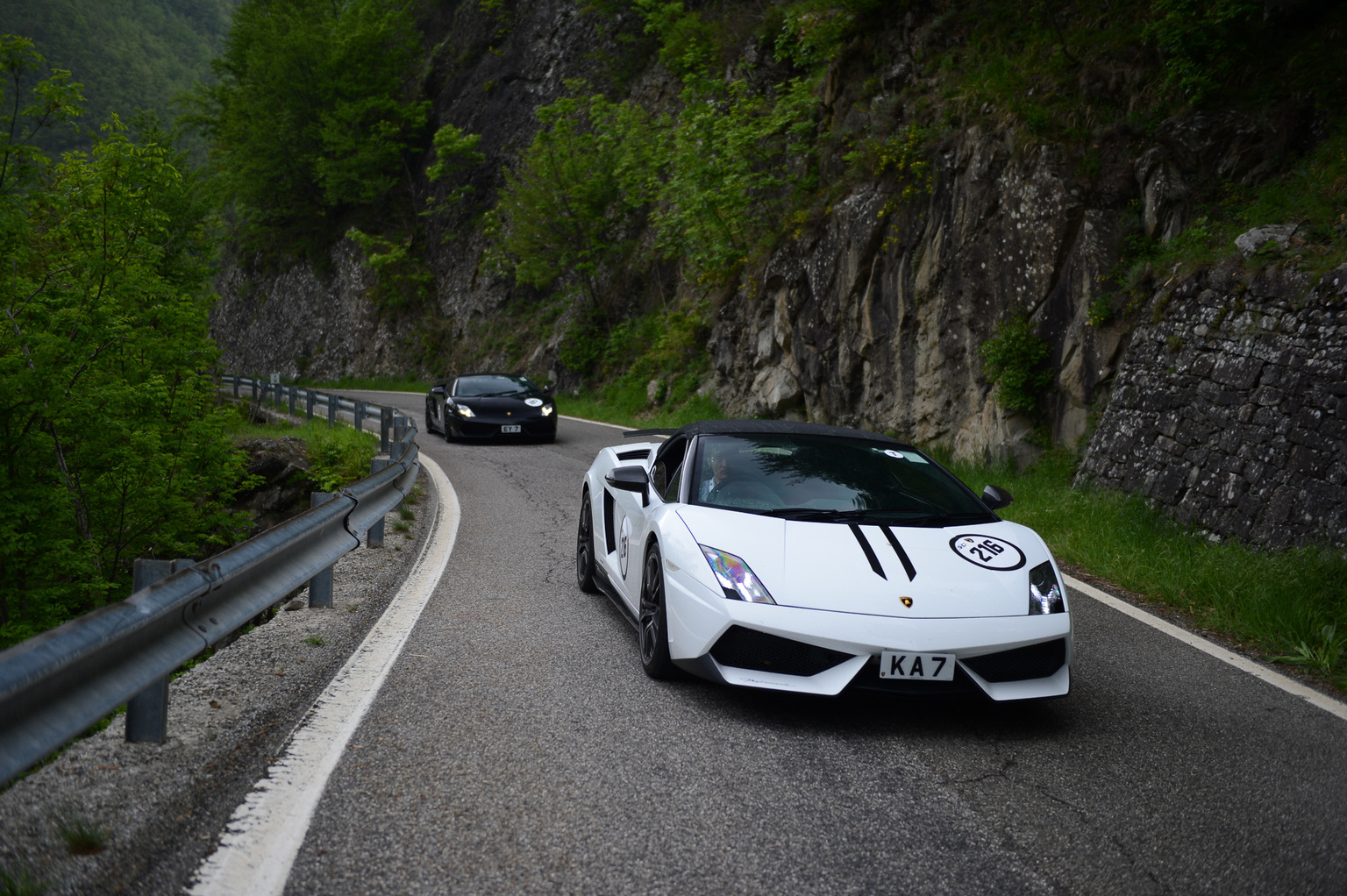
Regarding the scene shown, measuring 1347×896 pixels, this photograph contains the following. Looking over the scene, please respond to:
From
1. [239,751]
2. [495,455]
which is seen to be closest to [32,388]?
[495,455]

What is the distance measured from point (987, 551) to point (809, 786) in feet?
5.19

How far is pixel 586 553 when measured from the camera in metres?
6.62

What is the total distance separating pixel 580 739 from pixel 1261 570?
203 inches

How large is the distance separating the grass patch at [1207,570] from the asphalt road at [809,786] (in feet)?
2.73

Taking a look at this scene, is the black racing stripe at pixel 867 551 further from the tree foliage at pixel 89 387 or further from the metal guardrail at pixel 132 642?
the tree foliage at pixel 89 387

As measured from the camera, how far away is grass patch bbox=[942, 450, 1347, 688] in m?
5.56

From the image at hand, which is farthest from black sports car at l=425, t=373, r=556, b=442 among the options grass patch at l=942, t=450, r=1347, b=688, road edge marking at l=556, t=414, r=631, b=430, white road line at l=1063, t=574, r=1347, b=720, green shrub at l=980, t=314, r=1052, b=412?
white road line at l=1063, t=574, r=1347, b=720

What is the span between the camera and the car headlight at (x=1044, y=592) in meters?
4.08

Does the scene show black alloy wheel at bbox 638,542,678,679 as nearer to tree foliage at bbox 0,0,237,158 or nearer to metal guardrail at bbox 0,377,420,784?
metal guardrail at bbox 0,377,420,784

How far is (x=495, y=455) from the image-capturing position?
1595 centimetres

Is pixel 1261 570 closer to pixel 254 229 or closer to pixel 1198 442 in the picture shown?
pixel 1198 442

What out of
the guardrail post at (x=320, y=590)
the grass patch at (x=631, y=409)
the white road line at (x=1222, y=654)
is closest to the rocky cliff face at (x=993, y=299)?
the grass patch at (x=631, y=409)

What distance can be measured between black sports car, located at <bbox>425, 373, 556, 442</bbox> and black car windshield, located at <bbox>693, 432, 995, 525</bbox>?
12.7 metres

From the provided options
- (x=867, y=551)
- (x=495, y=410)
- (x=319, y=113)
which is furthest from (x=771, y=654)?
(x=319, y=113)
